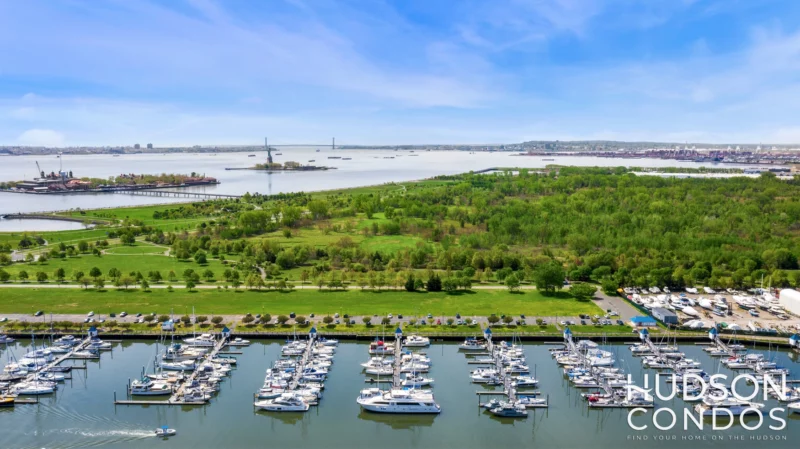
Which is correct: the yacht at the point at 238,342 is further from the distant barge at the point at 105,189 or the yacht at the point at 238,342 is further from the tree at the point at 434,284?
the distant barge at the point at 105,189

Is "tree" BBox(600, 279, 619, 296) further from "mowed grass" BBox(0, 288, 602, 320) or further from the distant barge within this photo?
the distant barge

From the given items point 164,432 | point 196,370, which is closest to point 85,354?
point 196,370

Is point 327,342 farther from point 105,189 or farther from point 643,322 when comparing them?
point 105,189

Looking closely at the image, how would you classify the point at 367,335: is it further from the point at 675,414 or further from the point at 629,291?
the point at 629,291

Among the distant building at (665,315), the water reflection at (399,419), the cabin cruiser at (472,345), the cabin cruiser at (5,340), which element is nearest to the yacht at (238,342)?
the water reflection at (399,419)

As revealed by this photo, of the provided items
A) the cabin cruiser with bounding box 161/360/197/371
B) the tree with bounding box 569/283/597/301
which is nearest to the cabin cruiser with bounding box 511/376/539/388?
the tree with bounding box 569/283/597/301

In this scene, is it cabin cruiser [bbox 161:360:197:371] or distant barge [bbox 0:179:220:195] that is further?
distant barge [bbox 0:179:220:195]
